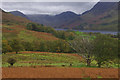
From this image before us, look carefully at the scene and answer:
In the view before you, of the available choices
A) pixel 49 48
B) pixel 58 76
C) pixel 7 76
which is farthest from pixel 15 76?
pixel 49 48

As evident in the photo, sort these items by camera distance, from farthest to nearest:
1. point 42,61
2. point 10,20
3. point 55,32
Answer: point 10,20 < point 55,32 < point 42,61

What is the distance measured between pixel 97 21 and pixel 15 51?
31.1m

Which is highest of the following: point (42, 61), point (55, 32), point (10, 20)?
point (10, 20)

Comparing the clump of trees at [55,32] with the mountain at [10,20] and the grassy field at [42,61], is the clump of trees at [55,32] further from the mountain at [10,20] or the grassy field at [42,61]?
the grassy field at [42,61]

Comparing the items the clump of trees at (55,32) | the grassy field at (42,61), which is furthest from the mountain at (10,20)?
the grassy field at (42,61)

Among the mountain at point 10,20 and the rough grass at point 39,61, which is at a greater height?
the mountain at point 10,20

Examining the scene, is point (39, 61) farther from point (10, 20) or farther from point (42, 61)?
point (10, 20)

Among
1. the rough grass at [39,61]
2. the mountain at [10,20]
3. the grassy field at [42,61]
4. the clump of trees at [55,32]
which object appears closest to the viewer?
the grassy field at [42,61]

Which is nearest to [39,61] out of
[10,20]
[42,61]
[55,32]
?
[42,61]

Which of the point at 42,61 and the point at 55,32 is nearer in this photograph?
the point at 42,61

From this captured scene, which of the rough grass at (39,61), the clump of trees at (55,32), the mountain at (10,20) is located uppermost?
the mountain at (10,20)

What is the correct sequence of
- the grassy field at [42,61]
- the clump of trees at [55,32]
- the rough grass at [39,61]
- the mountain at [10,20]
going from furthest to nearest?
the mountain at [10,20], the clump of trees at [55,32], the rough grass at [39,61], the grassy field at [42,61]

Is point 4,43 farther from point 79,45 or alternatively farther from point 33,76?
point 33,76

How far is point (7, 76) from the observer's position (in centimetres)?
1259
